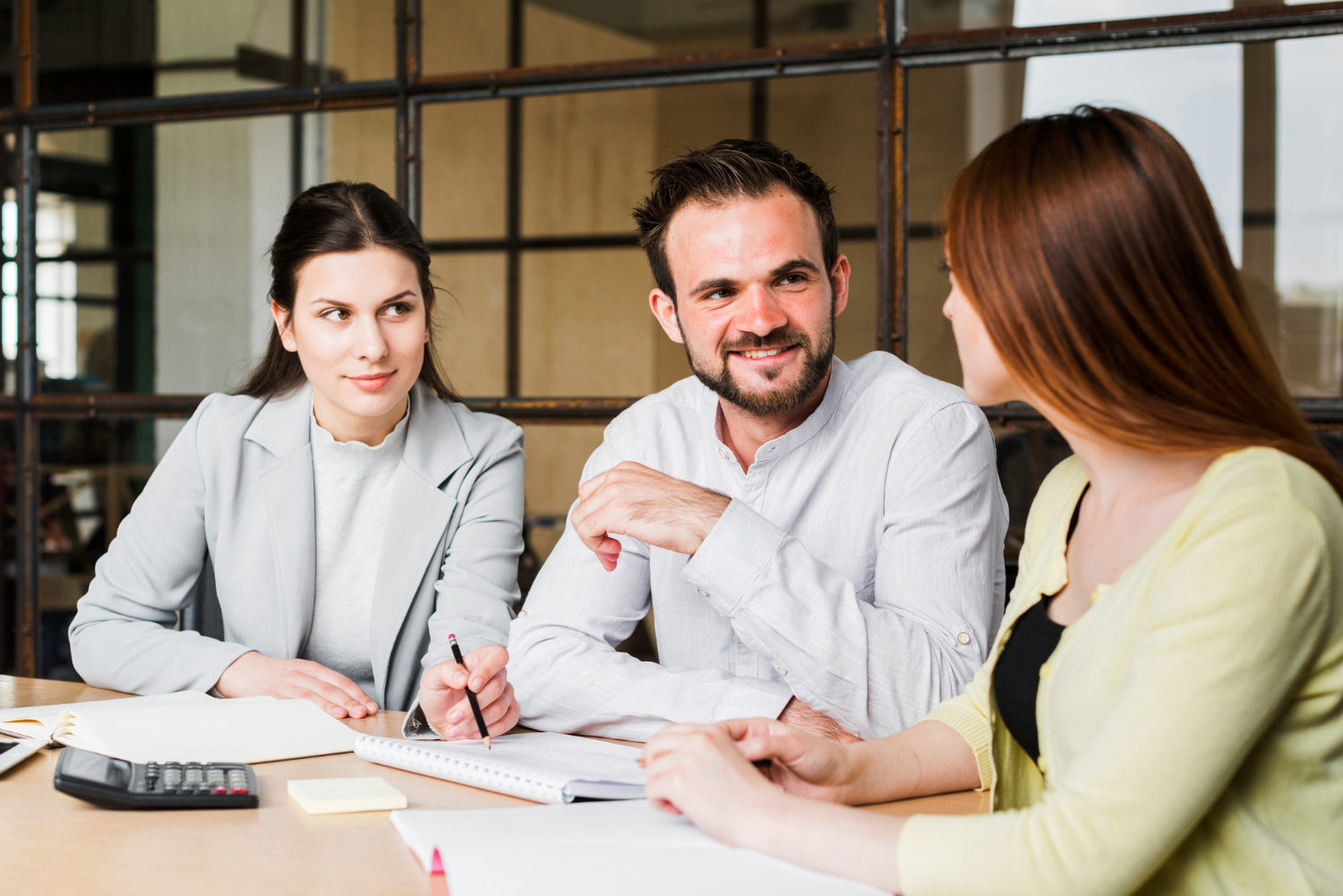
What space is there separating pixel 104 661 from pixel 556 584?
0.72 metres

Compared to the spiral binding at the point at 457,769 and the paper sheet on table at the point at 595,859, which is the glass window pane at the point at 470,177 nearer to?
the spiral binding at the point at 457,769

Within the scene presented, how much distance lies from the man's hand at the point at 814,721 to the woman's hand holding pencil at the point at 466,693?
1.15 feet

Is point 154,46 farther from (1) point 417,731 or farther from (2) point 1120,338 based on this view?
(2) point 1120,338

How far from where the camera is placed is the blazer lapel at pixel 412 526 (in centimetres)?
192

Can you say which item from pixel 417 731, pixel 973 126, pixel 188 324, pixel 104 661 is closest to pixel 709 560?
pixel 417 731

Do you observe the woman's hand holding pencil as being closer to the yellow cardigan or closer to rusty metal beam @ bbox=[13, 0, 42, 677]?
the yellow cardigan

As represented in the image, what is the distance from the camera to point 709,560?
1435mm

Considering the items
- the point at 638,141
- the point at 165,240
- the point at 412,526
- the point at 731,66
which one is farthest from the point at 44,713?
the point at 638,141

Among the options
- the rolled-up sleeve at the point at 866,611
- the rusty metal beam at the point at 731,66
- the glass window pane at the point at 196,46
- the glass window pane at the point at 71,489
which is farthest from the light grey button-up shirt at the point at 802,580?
the glass window pane at the point at 71,489

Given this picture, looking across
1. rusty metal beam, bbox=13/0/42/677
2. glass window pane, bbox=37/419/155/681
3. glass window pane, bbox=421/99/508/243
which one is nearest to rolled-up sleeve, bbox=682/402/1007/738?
glass window pane, bbox=37/419/155/681

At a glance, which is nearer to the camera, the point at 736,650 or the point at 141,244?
the point at 736,650

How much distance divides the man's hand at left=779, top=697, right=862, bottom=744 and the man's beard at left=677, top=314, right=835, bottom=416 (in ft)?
Answer: 1.54

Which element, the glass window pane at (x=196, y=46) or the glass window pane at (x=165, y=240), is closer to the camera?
the glass window pane at (x=165, y=240)

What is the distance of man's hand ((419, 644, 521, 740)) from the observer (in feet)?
4.54
